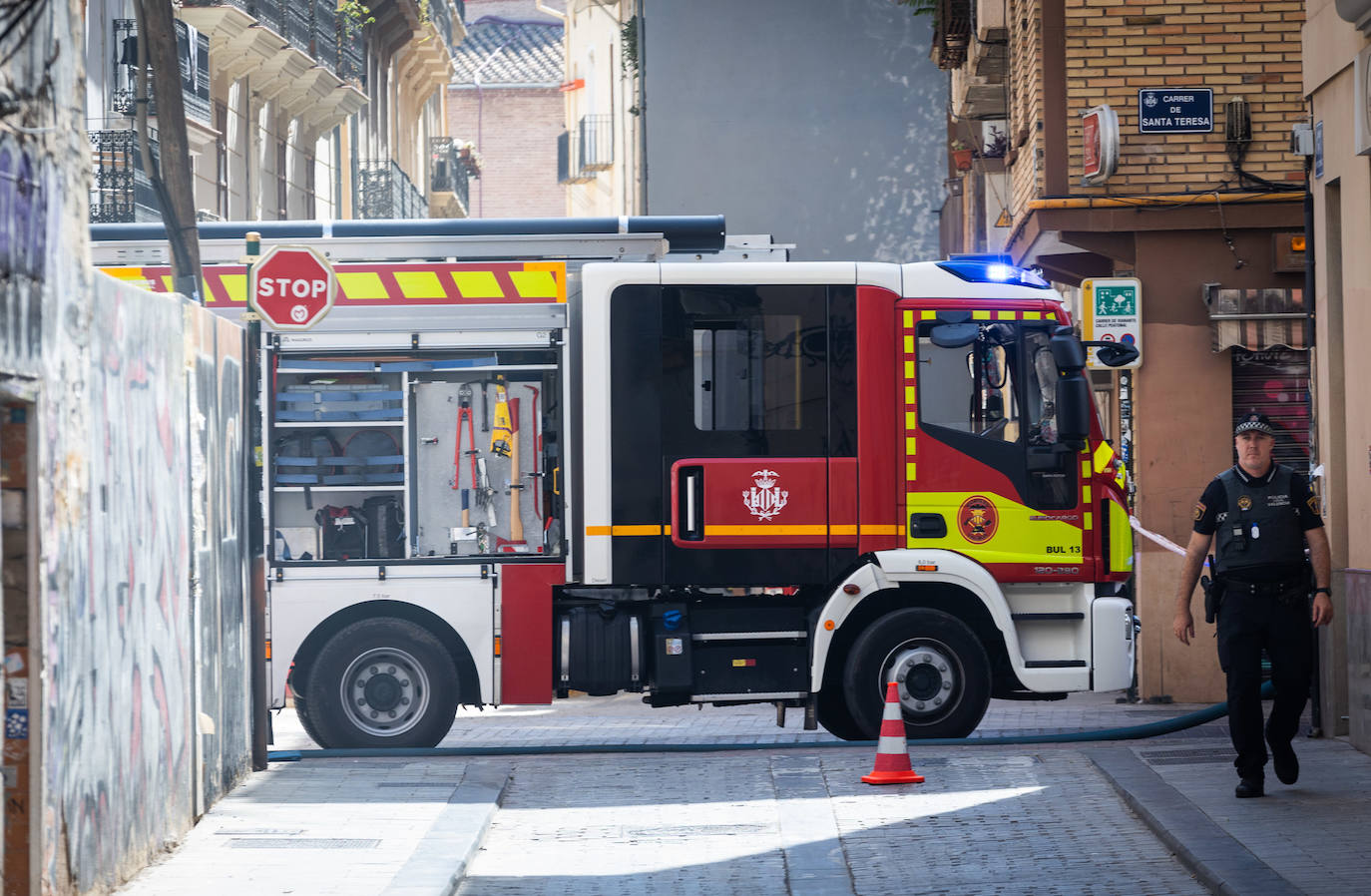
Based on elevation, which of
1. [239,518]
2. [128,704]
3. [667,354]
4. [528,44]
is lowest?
[128,704]

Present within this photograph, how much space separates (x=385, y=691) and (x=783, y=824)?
3.57m

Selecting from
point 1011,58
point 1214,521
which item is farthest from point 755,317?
point 1011,58

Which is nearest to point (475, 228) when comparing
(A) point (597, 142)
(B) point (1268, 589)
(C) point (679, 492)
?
(C) point (679, 492)

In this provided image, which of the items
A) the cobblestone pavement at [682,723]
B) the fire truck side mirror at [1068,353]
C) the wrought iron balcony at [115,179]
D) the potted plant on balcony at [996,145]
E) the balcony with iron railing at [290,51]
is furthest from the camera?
the balcony with iron railing at [290,51]

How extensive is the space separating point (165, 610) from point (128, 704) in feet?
2.73

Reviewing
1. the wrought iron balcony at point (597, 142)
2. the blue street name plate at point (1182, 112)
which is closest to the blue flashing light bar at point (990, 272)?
the blue street name plate at point (1182, 112)

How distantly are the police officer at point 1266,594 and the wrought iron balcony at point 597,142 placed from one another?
32548 millimetres

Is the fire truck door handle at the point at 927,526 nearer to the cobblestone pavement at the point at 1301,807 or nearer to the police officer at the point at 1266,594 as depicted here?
the cobblestone pavement at the point at 1301,807

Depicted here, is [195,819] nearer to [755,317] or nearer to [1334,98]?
[755,317]

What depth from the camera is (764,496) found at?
1238 cm

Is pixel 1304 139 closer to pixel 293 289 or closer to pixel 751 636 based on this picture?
pixel 751 636

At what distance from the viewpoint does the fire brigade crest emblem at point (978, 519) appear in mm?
12547

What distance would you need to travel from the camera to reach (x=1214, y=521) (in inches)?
410

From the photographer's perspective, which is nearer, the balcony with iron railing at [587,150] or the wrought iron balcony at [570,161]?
the balcony with iron railing at [587,150]
